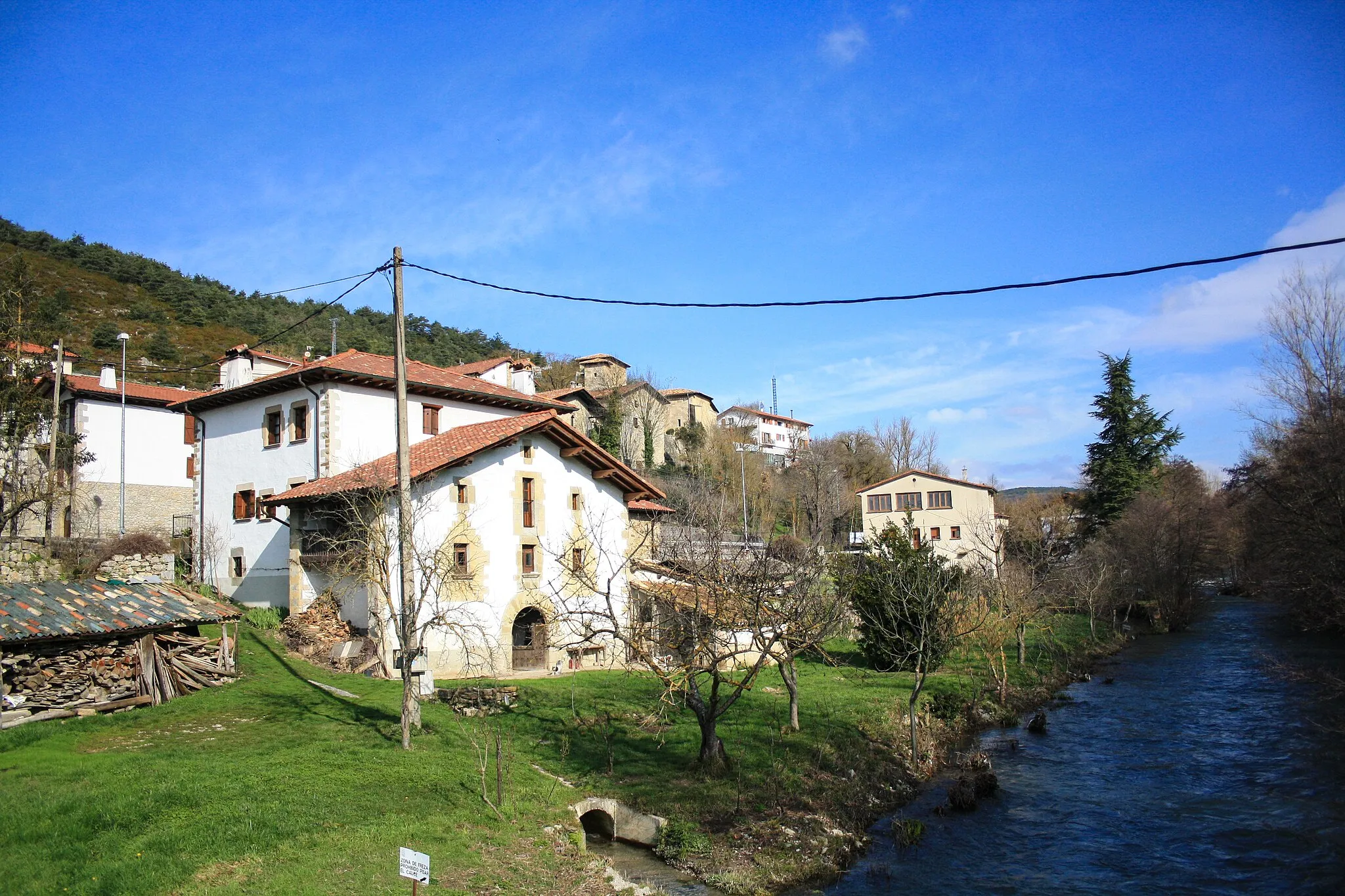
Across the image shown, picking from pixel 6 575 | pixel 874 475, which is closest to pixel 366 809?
pixel 6 575

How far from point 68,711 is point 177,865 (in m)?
8.79

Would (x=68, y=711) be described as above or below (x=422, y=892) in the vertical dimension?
above

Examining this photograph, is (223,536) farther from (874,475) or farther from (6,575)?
(874,475)

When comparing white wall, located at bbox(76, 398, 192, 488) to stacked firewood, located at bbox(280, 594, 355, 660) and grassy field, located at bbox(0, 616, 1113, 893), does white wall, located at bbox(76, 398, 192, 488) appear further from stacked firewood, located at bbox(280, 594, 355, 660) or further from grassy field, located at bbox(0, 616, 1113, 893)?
grassy field, located at bbox(0, 616, 1113, 893)

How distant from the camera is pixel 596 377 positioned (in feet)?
254

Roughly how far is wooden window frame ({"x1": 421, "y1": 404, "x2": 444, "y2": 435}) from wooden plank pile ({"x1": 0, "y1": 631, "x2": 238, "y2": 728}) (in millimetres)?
12391

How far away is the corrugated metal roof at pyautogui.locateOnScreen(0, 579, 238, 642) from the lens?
15945 mm

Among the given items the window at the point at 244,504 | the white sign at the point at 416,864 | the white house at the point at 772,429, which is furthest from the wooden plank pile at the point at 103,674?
the white house at the point at 772,429

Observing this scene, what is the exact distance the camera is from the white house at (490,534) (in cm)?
2331

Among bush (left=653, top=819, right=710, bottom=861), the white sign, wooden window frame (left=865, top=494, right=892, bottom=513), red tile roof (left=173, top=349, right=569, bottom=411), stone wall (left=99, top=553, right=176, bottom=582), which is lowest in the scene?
bush (left=653, top=819, right=710, bottom=861)

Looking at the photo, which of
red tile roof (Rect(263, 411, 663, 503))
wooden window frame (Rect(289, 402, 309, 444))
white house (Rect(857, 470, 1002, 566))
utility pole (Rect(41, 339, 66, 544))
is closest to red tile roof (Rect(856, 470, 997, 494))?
white house (Rect(857, 470, 1002, 566))

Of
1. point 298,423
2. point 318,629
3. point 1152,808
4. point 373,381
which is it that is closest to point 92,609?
point 318,629

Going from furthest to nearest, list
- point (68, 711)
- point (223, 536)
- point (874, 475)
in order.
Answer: point (874, 475)
point (223, 536)
point (68, 711)

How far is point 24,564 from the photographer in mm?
24203
